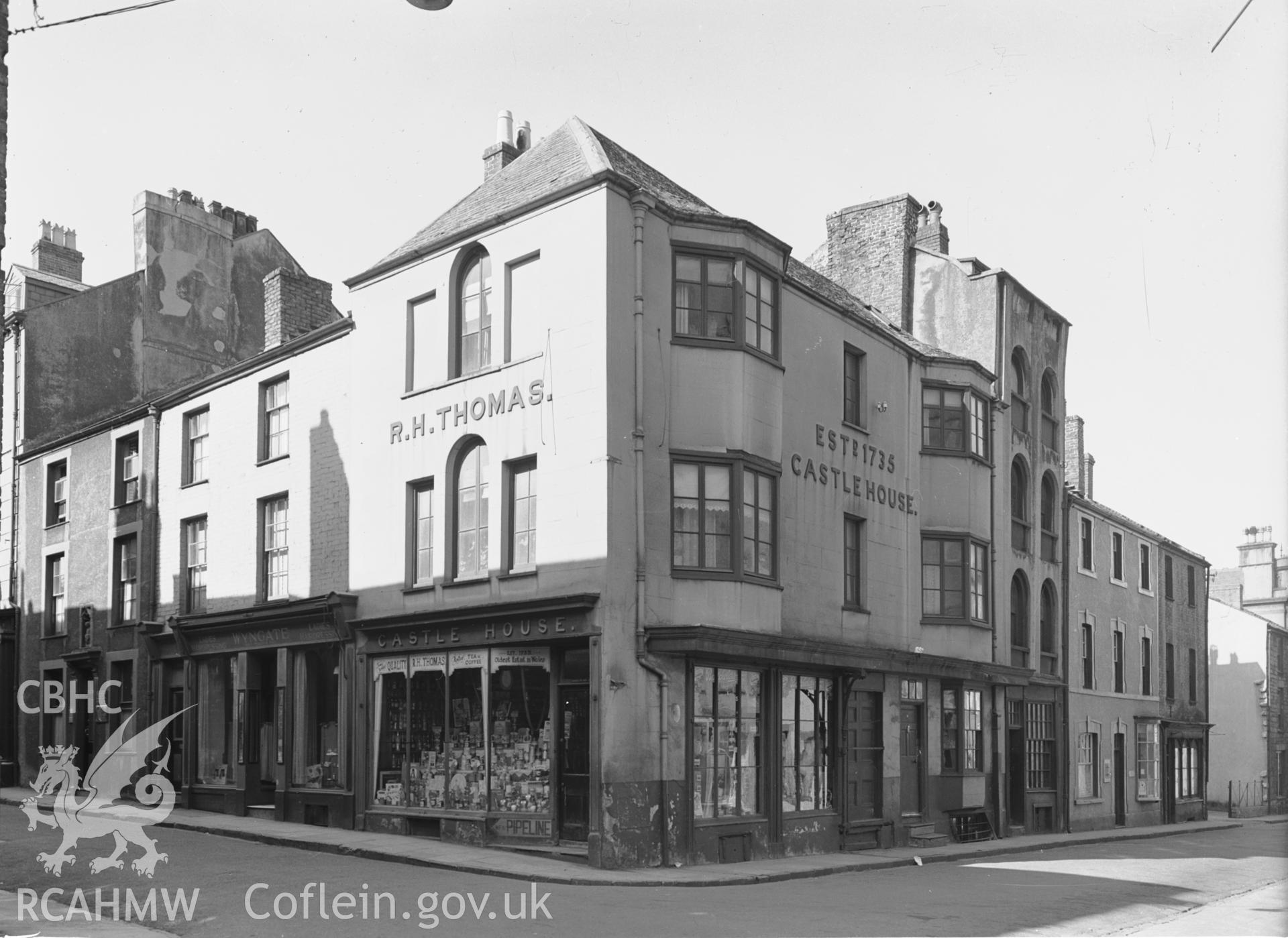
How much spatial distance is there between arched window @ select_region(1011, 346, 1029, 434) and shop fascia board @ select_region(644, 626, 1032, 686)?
5958mm

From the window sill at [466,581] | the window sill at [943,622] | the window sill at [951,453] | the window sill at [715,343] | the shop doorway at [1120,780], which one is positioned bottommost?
the shop doorway at [1120,780]

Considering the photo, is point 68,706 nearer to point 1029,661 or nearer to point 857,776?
point 857,776

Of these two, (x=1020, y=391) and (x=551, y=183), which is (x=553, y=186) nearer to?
(x=551, y=183)

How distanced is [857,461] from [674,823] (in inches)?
317

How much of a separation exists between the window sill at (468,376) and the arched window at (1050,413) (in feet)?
55.5

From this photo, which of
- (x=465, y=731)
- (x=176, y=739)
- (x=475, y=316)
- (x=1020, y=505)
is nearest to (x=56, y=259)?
Result: (x=176, y=739)

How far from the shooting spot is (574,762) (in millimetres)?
18391

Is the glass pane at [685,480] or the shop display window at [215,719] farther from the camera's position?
the shop display window at [215,719]

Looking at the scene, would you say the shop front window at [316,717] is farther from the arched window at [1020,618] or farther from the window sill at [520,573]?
the arched window at [1020,618]

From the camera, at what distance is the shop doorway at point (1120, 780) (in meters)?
35.3

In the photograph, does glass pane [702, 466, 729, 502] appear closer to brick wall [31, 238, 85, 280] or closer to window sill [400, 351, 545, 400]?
window sill [400, 351, 545, 400]

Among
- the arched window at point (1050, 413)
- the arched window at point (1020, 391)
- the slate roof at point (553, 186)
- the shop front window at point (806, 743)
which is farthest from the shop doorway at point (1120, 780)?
the slate roof at point (553, 186)

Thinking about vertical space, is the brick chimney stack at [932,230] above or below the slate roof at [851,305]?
above

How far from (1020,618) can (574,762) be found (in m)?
15.4
